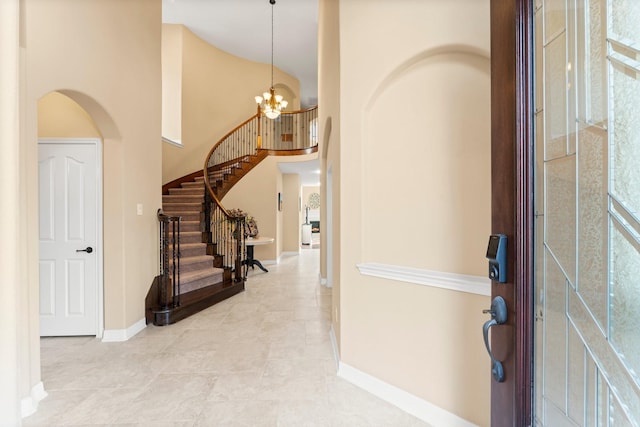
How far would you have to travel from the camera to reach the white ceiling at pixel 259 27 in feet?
23.2

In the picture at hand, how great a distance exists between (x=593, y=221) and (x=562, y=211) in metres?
0.08

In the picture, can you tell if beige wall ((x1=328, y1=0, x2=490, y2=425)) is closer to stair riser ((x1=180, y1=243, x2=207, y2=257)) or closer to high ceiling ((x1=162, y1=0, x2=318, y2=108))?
stair riser ((x1=180, y1=243, x2=207, y2=257))

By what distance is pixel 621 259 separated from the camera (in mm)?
628

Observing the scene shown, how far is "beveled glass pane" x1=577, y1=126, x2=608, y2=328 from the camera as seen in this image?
67cm

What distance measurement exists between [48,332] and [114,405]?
73.9 inches

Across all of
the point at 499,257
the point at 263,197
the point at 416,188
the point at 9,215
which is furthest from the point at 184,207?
→ the point at 499,257

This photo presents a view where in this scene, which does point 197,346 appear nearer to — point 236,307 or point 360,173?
point 236,307

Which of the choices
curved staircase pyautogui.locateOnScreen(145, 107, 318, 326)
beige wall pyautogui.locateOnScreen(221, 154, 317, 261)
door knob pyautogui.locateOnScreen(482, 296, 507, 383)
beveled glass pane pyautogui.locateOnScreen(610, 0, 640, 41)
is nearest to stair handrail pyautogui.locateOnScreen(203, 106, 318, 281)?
curved staircase pyautogui.locateOnScreen(145, 107, 318, 326)

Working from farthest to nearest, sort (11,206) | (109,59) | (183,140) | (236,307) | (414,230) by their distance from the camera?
1. (183,140)
2. (236,307)
3. (109,59)
4. (414,230)
5. (11,206)

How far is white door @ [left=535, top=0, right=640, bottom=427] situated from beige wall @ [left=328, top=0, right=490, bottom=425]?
3.24ft

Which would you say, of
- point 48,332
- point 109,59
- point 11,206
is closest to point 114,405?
point 11,206

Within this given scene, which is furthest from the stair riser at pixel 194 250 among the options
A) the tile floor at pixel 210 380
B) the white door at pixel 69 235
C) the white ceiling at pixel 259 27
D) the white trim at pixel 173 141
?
the white ceiling at pixel 259 27

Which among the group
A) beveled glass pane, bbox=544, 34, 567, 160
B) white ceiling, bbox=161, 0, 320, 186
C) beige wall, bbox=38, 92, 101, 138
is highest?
white ceiling, bbox=161, 0, 320, 186

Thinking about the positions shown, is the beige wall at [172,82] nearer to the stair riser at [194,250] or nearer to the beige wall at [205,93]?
the beige wall at [205,93]
